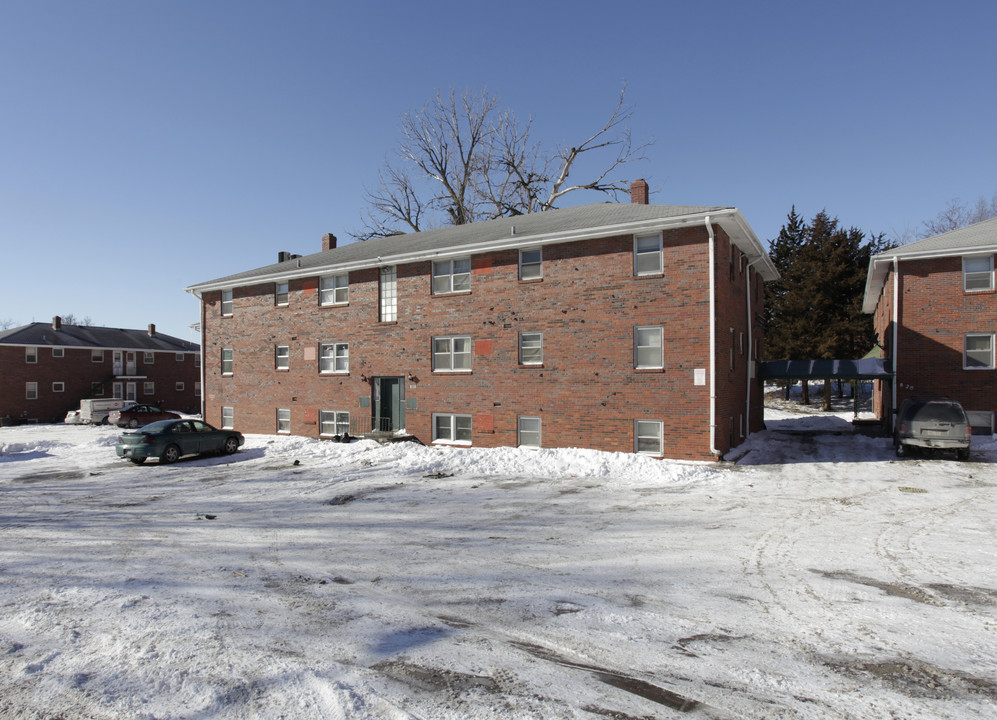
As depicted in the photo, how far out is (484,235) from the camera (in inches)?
818

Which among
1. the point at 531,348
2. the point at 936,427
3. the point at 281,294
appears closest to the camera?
the point at 936,427

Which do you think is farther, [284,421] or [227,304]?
[227,304]

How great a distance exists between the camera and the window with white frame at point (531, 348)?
1867cm

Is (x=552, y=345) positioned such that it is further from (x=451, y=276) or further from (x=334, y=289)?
(x=334, y=289)

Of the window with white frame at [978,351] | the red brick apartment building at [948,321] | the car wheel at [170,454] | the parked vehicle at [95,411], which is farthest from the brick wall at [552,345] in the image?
the parked vehicle at [95,411]

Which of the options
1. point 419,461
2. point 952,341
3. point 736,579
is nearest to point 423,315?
point 419,461

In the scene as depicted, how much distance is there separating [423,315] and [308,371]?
646 cm

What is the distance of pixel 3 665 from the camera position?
4.43 meters

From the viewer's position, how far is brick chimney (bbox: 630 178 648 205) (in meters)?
22.0

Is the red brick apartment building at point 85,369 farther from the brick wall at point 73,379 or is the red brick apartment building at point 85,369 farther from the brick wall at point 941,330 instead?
the brick wall at point 941,330

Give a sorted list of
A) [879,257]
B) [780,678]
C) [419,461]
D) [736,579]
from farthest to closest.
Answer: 1. [879,257]
2. [419,461]
3. [736,579]
4. [780,678]

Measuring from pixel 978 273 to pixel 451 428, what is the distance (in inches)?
780

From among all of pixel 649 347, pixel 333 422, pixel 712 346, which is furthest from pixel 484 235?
pixel 333 422

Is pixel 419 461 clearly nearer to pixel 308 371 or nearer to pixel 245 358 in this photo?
pixel 308 371
